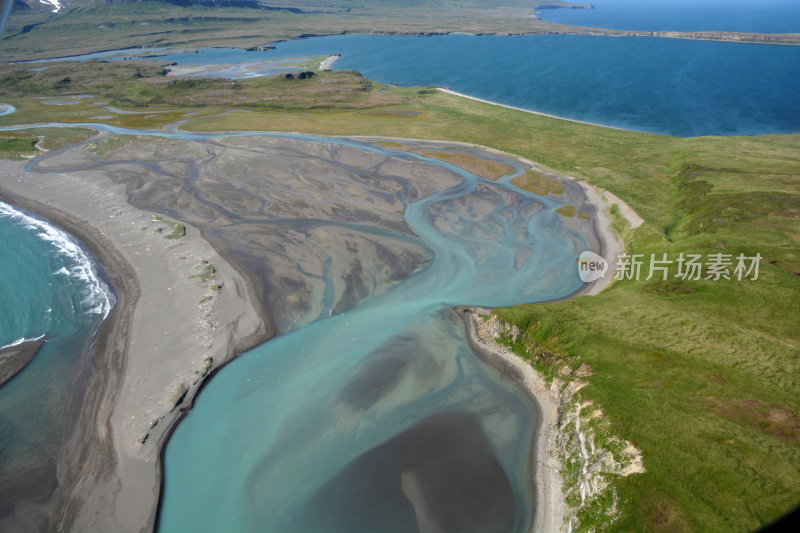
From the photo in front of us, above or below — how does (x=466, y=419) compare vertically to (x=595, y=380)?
below

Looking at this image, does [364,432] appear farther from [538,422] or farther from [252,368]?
[538,422]

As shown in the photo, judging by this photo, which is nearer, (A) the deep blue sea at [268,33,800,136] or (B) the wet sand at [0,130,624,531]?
(B) the wet sand at [0,130,624,531]

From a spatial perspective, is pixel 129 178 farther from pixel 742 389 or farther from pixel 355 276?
pixel 742 389

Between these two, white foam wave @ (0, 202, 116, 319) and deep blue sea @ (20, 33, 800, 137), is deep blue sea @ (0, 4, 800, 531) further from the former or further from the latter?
deep blue sea @ (20, 33, 800, 137)

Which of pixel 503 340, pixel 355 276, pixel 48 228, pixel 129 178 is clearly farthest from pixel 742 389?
pixel 129 178

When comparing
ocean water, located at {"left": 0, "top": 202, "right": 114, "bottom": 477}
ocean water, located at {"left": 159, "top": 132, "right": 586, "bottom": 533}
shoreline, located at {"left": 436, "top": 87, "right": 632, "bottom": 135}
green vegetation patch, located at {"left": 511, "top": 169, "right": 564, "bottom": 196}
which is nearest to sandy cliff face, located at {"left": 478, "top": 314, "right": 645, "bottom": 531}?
ocean water, located at {"left": 159, "top": 132, "right": 586, "bottom": 533}
